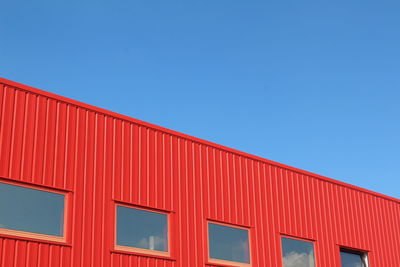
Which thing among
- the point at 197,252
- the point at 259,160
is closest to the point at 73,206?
the point at 197,252

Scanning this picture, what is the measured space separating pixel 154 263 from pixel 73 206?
2445mm

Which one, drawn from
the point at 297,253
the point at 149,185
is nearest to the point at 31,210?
the point at 149,185

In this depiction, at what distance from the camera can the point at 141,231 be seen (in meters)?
16.0

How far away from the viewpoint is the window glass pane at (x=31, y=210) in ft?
45.5

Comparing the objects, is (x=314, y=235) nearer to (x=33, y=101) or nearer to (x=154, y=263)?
(x=154, y=263)

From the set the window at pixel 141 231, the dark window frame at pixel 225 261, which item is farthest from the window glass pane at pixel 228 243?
the window at pixel 141 231

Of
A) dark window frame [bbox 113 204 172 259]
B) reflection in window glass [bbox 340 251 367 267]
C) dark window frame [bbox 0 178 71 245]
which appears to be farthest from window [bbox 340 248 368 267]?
dark window frame [bbox 0 178 71 245]

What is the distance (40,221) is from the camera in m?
14.3

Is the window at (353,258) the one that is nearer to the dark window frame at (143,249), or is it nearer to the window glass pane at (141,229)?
the dark window frame at (143,249)

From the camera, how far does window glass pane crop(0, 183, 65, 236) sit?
45.5ft

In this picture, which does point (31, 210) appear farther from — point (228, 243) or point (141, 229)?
point (228, 243)

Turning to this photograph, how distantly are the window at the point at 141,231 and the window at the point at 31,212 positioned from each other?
1.59m

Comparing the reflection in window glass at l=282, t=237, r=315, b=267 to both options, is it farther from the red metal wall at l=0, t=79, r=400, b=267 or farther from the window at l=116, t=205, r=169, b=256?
the window at l=116, t=205, r=169, b=256

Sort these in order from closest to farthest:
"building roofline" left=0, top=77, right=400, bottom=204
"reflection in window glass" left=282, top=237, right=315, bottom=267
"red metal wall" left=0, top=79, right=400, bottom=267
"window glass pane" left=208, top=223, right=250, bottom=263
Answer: "red metal wall" left=0, top=79, right=400, bottom=267 → "building roofline" left=0, top=77, right=400, bottom=204 → "window glass pane" left=208, top=223, right=250, bottom=263 → "reflection in window glass" left=282, top=237, right=315, bottom=267
